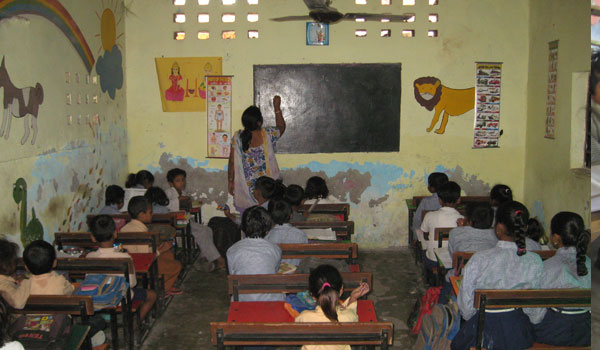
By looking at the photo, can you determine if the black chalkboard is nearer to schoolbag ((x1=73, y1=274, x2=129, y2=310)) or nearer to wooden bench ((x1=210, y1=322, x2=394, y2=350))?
schoolbag ((x1=73, y1=274, x2=129, y2=310))

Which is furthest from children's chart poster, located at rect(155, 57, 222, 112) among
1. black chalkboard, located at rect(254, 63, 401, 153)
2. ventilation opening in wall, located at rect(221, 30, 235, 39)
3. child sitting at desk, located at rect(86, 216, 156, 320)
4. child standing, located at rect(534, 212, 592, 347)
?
child standing, located at rect(534, 212, 592, 347)

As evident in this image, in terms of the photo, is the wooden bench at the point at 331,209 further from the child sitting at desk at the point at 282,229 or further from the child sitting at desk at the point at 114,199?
the child sitting at desk at the point at 114,199

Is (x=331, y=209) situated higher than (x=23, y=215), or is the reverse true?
(x=23, y=215)

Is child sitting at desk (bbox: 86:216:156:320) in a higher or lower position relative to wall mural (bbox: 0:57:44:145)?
lower

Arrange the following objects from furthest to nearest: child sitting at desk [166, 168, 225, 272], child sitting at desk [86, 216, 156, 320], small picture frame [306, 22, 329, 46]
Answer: small picture frame [306, 22, 329, 46], child sitting at desk [166, 168, 225, 272], child sitting at desk [86, 216, 156, 320]

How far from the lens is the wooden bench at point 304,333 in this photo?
6.84ft

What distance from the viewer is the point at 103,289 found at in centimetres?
285

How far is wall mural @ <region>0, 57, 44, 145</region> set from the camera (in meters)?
3.48

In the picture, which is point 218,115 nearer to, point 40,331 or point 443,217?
point 443,217

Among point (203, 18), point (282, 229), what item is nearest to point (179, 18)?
point (203, 18)

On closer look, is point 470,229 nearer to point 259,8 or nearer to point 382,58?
point 382,58

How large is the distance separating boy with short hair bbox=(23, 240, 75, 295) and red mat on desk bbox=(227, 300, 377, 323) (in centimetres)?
97

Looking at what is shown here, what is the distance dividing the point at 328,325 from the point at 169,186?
4.22 meters

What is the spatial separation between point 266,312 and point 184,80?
3936 mm
